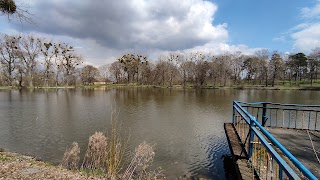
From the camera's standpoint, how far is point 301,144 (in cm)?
605

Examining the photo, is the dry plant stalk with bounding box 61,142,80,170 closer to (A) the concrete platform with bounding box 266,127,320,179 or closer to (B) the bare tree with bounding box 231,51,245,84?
(A) the concrete platform with bounding box 266,127,320,179

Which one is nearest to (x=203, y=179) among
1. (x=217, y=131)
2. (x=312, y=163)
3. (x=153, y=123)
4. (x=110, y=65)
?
(x=312, y=163)

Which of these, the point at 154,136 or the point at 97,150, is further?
the point at 154,136

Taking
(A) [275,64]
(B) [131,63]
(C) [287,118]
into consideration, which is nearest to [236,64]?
(A) [275,64]

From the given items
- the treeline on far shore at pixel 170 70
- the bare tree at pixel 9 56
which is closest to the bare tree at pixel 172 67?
the treeline on far shore at pixel 170 70

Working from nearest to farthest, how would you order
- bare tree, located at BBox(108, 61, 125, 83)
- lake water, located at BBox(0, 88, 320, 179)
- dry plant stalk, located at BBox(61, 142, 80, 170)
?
dry plant stalk, located at BBox(61, 142, 80, 170) → lake water, located at BBox(0, 88, 320, 179) → bare tree, located at BBox(108, 61, 125, 83)

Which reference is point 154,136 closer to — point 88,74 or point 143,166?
point 143,166

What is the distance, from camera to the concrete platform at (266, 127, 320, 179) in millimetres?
4749

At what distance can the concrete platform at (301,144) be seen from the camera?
475cm

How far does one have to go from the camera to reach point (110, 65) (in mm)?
86562

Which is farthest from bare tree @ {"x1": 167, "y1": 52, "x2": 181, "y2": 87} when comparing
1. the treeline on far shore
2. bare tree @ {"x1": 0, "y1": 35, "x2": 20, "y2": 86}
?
bare tree @ {"x1": 0, "y1": 35, "x2": 20, "y2": 86}

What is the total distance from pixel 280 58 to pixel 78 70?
6617cm

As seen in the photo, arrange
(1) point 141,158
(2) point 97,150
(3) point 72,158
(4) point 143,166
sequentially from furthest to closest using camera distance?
(3) point 72,158 → (4) point 143,166 → (2) point 97,150 → (1) point 141,158

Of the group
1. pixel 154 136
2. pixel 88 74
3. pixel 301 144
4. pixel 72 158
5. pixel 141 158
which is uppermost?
pixel 88 74
